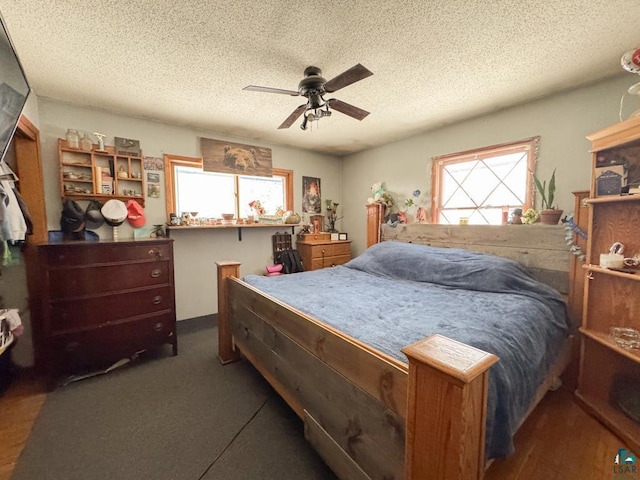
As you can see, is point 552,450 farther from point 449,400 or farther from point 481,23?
point 481,23

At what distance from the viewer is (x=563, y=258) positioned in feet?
6.39

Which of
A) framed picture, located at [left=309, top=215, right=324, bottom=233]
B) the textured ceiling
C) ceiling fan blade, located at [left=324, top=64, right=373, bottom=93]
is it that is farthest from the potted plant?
framed picture, located at [left=309, top=215, right=324, bottom=233]

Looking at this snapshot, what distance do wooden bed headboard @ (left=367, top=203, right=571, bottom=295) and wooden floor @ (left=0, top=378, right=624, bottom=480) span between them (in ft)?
2.78

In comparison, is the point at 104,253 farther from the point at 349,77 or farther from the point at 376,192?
the point at 376,192

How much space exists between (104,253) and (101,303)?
0.40 metres

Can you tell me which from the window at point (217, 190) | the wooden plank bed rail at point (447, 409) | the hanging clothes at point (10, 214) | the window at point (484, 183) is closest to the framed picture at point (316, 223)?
the window at point (217, 190)

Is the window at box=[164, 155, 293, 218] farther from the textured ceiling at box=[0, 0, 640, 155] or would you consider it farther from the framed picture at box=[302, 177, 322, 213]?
the textured ceiling at box=[0, 0, 640, 155]

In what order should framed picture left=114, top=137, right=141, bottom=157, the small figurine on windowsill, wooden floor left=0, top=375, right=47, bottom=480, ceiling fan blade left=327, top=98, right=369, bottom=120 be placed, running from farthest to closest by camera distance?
framed picture left=114, top=137, right=141, bottom=157 < the small figurine on windowsill < ceiling fan blade left=327, top=98, right=369, bottom=120 < wooden floor left=0, top=375, right=47, bottom=480

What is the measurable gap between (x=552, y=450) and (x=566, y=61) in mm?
2386

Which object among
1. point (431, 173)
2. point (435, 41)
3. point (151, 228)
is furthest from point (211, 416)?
point (431, 173)

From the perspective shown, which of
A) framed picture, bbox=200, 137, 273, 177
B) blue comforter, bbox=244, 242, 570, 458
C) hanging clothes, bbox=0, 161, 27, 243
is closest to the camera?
blue comforter, bbox=244, 242, 570, 458

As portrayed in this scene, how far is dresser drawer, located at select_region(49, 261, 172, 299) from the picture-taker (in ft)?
6.26

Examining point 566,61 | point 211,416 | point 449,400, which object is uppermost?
point 566,61

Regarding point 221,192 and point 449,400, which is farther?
point 221,192
